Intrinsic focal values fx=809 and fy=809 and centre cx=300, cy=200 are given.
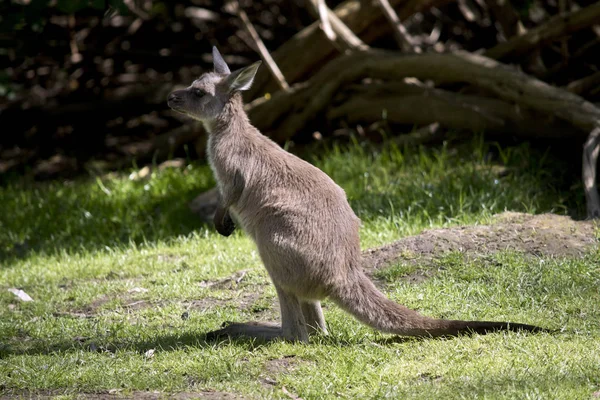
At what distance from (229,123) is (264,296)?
1.30 m

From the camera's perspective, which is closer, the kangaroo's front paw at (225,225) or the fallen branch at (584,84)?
the kangaroo's front paw at (225,225)

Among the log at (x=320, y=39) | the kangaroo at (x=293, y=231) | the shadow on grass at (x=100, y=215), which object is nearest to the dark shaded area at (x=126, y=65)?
the log at (x=320, y=39)

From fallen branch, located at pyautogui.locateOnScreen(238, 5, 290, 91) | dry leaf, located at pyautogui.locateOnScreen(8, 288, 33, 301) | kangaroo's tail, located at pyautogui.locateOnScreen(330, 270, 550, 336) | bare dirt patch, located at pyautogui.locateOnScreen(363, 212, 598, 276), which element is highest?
fallen branch, located at pyautogui.locateOnScreen(238, 5, 290, 91)

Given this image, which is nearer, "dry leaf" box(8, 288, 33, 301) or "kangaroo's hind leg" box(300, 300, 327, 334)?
"kangaroo's hind leg" box(300, 300, 327, 334)

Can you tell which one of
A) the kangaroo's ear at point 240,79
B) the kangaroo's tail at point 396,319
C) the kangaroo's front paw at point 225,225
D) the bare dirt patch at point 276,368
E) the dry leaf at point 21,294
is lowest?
the dry leaf at point 21,294

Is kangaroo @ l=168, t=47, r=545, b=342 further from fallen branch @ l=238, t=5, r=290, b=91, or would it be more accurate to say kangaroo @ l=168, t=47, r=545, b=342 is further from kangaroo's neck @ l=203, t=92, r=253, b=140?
fallen branch @ l=238, t=5, r=290, b=91

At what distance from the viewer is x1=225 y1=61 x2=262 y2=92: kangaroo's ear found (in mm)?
5023

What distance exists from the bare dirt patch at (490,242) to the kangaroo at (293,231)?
116cm

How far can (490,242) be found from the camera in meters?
5.87

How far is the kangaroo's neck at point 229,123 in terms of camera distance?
16.6ft

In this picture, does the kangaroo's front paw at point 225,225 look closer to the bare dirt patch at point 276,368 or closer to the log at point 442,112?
the bare dirt patch at point 276,368

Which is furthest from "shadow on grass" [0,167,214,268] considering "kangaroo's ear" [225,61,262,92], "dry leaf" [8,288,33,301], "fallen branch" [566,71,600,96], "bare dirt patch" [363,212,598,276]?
"fallen branch" [566,71,600,96]

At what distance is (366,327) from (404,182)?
3248 millimetres

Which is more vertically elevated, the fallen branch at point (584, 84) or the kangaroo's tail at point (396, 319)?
the fallen branch at point (584, 84)
